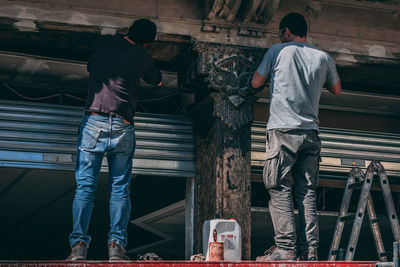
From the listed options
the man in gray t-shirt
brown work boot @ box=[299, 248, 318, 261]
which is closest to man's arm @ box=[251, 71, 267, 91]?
the man in gray t-shirt

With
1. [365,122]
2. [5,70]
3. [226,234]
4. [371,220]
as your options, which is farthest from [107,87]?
[365,122]

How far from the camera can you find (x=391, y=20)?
802 cm

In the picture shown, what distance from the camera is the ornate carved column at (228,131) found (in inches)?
275

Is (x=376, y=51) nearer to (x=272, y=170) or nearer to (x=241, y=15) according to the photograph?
(x=241, y=15)

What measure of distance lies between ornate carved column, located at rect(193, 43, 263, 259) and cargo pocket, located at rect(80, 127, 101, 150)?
6.36 feet

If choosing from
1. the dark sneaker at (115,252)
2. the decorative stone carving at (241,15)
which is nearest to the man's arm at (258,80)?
the decorative stone carving at (241,15)

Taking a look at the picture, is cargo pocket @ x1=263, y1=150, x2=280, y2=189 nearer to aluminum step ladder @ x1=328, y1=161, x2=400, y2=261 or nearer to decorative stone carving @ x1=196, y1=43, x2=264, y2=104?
decorative stone carving @ x1=196, y1=43, x2=264, y2=104

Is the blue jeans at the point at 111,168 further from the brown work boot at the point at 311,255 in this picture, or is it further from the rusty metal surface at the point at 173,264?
the brown work boot at the point at 311,255

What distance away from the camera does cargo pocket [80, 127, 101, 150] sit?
5.41 m

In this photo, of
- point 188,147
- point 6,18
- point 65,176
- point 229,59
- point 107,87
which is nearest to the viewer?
point 107,87

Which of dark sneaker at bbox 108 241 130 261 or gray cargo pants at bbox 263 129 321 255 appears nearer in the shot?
dark sneaker at bbox 108 241 130 261

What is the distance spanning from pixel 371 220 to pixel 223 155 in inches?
73.1

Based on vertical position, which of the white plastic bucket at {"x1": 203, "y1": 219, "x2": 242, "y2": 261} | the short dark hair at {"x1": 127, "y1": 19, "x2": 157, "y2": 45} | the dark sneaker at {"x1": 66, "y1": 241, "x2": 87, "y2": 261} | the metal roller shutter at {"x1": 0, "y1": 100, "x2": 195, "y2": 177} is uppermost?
the short dark hair at {"x1": 127, "y1": 19, "x2": 157, "y2": 45}

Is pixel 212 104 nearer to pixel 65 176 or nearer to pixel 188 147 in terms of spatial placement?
pixel 188 147
